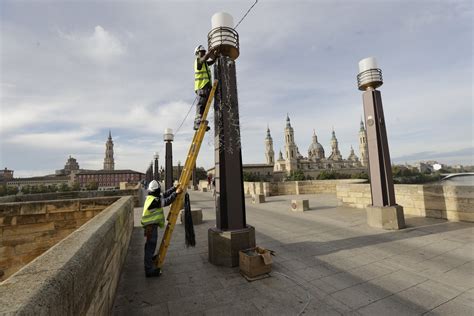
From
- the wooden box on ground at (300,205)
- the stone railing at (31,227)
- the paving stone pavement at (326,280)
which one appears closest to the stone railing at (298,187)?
the wooden box on ground at (300,205)

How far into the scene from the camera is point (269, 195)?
20109 mm

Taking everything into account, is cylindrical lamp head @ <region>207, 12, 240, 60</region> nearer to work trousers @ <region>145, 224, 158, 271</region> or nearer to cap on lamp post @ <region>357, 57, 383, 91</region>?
work trousers @ <region>145, 224, 158, 271</region>

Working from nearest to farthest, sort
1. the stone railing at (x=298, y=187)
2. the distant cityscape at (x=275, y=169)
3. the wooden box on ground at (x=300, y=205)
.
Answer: the wooden box on ground at (x=300, y=205)
the stone railing at (x=298, y=187)
the distant cityscape at (x=275, y=169)

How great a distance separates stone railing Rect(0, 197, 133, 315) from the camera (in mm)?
1193

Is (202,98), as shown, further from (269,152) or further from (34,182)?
(34,182)

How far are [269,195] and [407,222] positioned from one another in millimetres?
12490

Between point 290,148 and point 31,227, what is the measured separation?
321ft

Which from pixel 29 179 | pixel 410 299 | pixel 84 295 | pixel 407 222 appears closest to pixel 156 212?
pixel 84 295

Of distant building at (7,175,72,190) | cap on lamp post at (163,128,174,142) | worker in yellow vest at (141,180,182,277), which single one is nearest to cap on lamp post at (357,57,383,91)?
worker in yellow vest at (141,180,182,277)

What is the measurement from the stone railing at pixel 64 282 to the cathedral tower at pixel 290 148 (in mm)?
98580

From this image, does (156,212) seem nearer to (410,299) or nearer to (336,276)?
(336,276)

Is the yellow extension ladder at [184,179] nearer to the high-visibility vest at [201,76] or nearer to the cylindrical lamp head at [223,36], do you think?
the high-visibility vest at [201,76]

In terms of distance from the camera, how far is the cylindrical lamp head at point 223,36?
515 centimetres

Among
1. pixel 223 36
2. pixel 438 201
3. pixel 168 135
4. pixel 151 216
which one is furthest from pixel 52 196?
pixel 438 201
